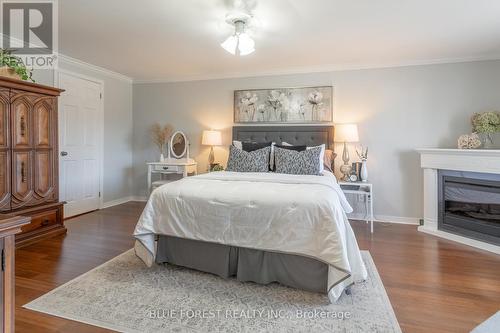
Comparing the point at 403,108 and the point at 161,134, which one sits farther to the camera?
the point at 161,134

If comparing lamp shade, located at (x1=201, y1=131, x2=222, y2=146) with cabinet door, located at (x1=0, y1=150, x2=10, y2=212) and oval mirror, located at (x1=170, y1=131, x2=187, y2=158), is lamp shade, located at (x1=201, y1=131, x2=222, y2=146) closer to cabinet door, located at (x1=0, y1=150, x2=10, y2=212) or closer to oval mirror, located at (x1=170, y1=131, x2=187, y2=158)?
oval mirror, located at (x1=170, y1=131, x2=187, y2=158)

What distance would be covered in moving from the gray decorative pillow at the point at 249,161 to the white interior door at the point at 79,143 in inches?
98.9

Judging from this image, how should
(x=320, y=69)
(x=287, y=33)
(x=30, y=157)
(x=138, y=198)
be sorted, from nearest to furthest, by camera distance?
(x=287, y=33) → (x=30, y=157) → (x=320, y=69) → (x=138, y=198)

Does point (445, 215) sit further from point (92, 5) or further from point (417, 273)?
point (92, 5)

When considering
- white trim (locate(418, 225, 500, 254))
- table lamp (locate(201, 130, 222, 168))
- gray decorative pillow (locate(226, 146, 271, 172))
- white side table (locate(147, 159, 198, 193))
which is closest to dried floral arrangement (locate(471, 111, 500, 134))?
white trim (locate(418, 225, 500, 254))

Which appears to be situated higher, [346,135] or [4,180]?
[346,135]

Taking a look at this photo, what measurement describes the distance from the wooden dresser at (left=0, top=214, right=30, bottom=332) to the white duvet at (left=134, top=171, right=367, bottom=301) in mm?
1537

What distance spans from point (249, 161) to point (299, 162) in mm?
640

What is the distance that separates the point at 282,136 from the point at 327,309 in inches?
120

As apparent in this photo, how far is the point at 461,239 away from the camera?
11.5 ft

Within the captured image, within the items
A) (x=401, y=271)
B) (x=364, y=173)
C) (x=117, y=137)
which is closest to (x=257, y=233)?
(x=401, y=271)

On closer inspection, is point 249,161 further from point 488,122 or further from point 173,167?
point 488,122

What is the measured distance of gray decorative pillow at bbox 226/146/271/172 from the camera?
3771 mm

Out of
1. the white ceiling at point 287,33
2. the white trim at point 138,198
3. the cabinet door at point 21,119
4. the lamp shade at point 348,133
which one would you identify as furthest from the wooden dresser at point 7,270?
the white trim at point 138,198
